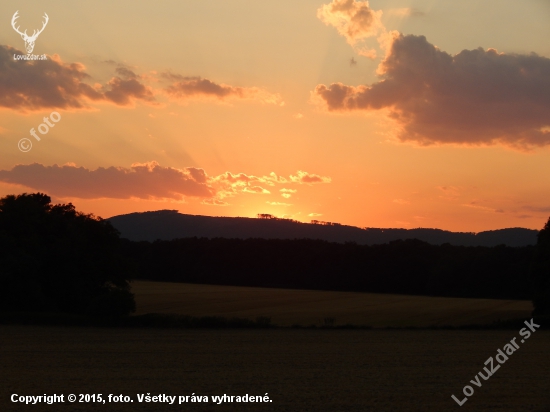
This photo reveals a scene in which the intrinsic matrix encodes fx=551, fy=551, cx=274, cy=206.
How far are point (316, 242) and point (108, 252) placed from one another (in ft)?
214

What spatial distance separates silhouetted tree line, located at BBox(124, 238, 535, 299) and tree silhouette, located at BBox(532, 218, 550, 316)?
30909mm

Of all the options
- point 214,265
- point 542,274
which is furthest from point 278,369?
point 214,265

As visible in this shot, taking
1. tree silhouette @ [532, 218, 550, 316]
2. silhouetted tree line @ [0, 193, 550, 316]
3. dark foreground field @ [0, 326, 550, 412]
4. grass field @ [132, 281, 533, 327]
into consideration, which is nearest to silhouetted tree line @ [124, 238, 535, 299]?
silhouetted tree line @ [0, 193, 550, 316]

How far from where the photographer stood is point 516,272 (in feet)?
254

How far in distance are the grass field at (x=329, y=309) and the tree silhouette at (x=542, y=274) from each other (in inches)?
70.0

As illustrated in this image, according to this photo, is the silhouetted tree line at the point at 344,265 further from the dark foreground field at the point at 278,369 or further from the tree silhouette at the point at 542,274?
the dark foreground field at the point at 278,369

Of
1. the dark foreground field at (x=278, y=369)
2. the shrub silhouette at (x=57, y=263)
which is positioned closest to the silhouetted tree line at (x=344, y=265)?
the shrub silhouette at (x=57, y=263)

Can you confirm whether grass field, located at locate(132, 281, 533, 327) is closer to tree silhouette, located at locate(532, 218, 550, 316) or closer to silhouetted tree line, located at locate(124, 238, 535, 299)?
tree silhouette, located at locate(532, 218, 550, 316)

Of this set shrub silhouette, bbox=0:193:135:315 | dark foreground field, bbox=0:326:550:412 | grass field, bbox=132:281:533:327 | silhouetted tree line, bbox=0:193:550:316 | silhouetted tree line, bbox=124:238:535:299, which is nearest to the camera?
dark foreground field, bbox=0:326:550:412

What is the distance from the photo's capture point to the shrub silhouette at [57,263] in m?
40.1

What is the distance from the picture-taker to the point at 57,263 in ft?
143

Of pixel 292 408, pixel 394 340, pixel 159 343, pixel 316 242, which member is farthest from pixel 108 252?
pixel 316 242

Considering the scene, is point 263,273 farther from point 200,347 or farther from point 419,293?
point 200,347

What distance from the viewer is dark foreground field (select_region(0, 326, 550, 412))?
15.2 metres
